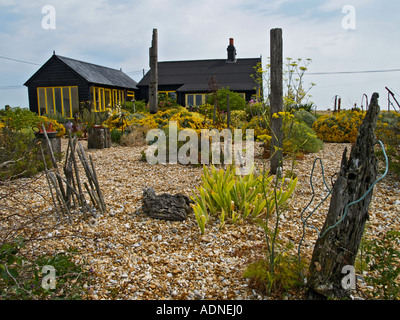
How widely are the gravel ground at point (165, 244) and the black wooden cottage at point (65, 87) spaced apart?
604 inches

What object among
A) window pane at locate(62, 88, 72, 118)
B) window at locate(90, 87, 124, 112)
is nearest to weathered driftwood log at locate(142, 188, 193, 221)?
window at locate(90, 87, 124, 112)

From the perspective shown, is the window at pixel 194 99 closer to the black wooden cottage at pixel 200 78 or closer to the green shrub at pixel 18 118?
the black wooden cottage at pixel 200 78

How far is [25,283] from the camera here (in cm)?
212

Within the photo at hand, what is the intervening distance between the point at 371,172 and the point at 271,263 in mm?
940

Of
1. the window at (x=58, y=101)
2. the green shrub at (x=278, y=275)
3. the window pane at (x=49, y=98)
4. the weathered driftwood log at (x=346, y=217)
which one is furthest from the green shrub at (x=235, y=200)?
the window pane at (x=49, y=98)

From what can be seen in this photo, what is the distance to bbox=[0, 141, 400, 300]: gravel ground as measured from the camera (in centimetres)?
255

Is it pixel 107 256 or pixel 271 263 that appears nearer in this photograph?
pixel 271 263

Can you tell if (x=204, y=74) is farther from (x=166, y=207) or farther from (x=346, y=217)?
(x=346, y=217)

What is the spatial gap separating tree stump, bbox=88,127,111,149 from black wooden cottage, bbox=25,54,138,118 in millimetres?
10217

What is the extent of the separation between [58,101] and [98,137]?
41.9ft

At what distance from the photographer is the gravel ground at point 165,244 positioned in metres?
2.55

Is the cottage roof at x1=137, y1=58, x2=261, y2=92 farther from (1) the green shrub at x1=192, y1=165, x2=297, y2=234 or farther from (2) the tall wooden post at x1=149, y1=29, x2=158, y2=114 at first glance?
(1) the green shrub at x1=192, y1=165, x2=297, y2=234

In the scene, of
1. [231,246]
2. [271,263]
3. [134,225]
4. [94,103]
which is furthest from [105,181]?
[94,103]
